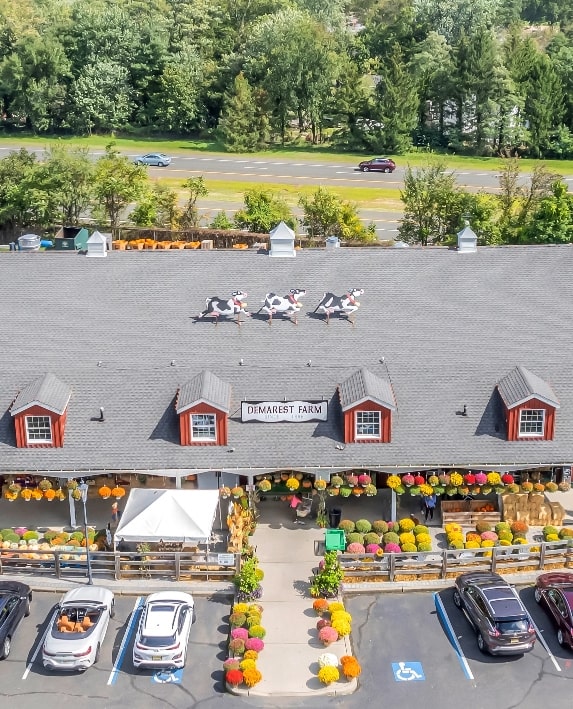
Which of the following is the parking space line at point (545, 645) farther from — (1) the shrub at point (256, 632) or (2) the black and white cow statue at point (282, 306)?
(2) the black and white cow statue at point (282, 306)

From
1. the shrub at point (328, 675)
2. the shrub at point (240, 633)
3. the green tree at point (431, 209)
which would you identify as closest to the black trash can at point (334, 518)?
the shrub at point (240, 633)

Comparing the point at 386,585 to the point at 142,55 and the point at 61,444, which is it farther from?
the point at 142,55

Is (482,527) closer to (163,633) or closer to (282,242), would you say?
(163,633)

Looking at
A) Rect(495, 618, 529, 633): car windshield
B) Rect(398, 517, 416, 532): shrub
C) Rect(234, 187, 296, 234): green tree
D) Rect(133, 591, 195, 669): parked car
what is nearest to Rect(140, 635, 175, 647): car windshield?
Rect(133, 591, 195, 669): parked car

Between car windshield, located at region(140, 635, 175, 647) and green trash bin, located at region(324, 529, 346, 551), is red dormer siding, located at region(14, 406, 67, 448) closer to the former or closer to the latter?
car windshield, located at region(140, 635, 175, 647)

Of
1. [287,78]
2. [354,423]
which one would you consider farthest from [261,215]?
[287,78]
